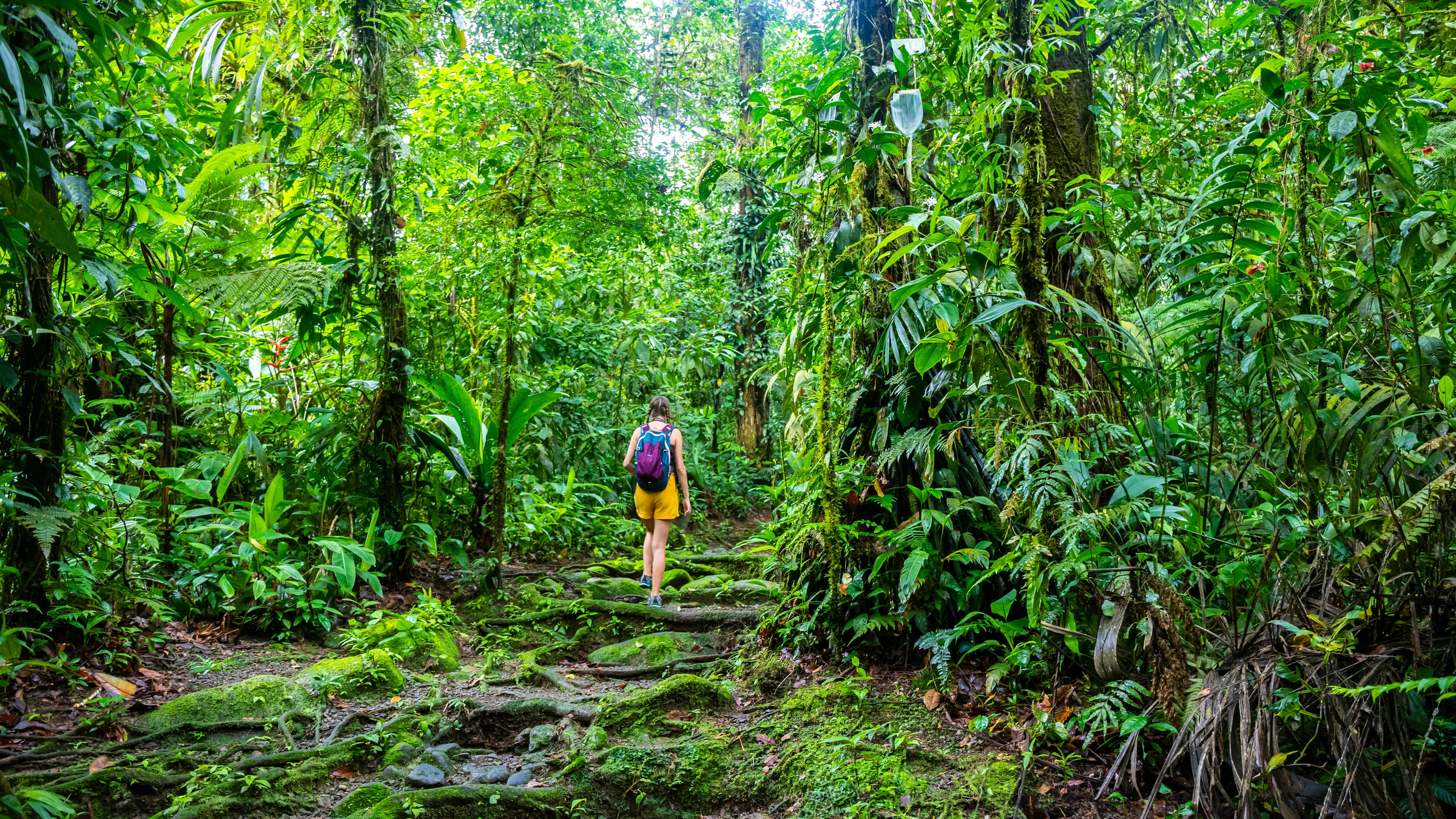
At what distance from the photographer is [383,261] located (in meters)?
5.25

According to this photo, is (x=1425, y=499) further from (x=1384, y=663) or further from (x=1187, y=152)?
(x=1187, y=152)

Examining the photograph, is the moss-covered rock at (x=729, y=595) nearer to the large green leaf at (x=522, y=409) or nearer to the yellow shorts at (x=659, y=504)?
the yellow shorts at (x=659, y=504)

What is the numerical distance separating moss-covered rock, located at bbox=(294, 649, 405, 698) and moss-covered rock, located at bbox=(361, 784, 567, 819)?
3.93 ft

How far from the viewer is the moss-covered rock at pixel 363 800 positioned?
265cm

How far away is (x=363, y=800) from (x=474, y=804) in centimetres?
37

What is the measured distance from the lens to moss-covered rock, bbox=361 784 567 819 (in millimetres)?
2650

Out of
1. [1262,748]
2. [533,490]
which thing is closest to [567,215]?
[533,490]

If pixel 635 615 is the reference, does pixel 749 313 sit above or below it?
above

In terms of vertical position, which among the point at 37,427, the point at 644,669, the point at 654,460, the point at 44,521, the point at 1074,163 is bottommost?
the point at 644,669

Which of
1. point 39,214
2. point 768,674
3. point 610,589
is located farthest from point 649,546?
point 39,214

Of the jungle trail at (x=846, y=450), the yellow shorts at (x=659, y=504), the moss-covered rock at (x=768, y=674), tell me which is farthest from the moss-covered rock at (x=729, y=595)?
the moss-covered rock at (x=768, y=674)

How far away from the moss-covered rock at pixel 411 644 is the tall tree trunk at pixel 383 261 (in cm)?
103

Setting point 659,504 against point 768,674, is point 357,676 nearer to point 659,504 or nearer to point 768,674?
point 768,674

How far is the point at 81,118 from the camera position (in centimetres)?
294
